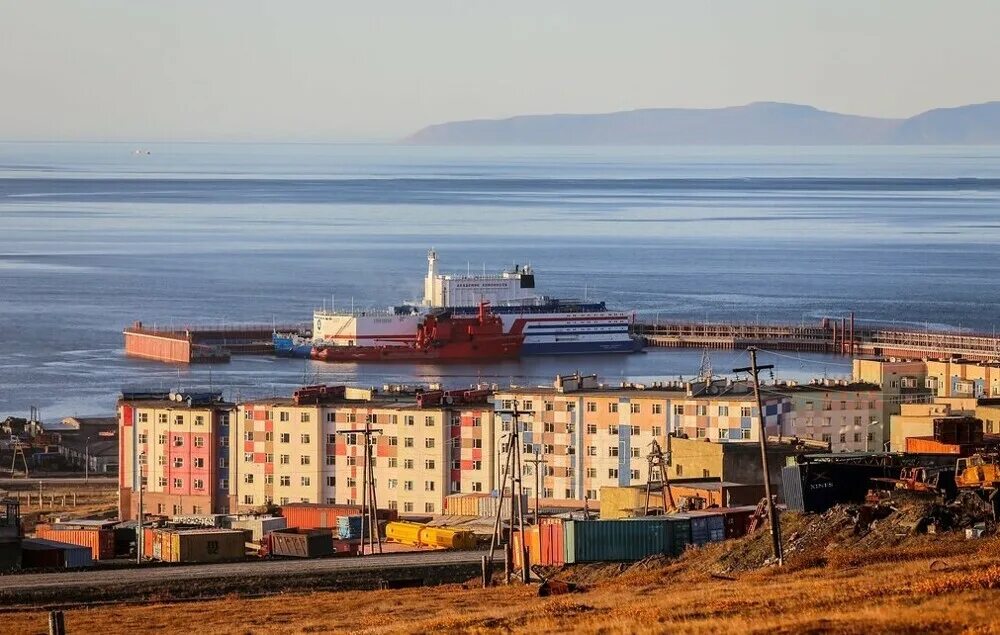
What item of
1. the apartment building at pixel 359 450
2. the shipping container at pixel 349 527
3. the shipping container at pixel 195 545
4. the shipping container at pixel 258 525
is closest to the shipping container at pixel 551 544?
the shipping container at pixel 195 545

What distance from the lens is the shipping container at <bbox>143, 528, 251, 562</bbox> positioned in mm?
35094

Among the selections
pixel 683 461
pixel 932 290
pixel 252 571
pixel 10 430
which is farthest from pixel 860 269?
pixel 252 571

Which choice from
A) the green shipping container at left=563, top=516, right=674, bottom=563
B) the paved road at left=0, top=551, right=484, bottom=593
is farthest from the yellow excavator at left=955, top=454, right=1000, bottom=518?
the paved road at left=0, top=551, right=484, bottom=593

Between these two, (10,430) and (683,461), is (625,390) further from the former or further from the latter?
(10,430)

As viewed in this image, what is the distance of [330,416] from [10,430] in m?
12.0

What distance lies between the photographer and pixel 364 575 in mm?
30734

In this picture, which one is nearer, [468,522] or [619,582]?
[619,582]

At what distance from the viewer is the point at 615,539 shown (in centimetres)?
3083

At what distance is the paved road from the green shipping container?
1839 mm

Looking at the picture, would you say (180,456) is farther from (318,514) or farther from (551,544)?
(551,544)

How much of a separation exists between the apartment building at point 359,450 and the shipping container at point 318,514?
3384 millimetres

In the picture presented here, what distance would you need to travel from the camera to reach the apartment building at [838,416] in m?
47.0

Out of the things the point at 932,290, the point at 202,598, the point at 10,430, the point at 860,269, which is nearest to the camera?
the point at 202,598

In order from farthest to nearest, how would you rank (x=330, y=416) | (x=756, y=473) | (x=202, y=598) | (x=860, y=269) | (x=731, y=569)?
(x=860, y=269) → (x=330, y=416) → (x=756, y=473) → (x=202, y=598) → (x=731, y=569)
